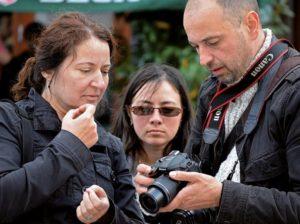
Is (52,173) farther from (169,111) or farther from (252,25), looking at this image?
(169,111)


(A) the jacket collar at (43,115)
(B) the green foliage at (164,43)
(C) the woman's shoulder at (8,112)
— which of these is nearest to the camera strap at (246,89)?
(A) the jacket collar at (43,115)

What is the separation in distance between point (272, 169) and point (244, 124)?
23 cm

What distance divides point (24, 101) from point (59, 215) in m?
0.51

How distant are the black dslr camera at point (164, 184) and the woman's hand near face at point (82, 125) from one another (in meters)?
0.27

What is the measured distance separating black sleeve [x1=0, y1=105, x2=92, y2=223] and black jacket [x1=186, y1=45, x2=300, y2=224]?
577mm

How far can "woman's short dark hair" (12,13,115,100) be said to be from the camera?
2865 millimetres

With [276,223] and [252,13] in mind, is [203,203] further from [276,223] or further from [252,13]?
[252,13]

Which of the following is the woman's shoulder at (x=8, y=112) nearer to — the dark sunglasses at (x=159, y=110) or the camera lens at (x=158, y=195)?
the camera lens at (x=158, y=195)

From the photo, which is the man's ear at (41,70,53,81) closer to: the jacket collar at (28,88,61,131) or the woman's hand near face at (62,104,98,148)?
the jacket collar at (28,88,61,131)

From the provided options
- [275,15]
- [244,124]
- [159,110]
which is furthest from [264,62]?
[275,15]

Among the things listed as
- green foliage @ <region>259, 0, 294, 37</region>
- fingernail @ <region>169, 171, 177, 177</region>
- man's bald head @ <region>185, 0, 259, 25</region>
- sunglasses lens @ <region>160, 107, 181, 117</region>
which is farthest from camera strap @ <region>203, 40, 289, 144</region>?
green foliage @ <region>259, 0, 294, 37</region>

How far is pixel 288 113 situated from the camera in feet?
8.39

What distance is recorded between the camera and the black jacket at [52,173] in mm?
2521

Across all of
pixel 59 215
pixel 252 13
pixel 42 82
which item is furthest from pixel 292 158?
pixel 42 82
